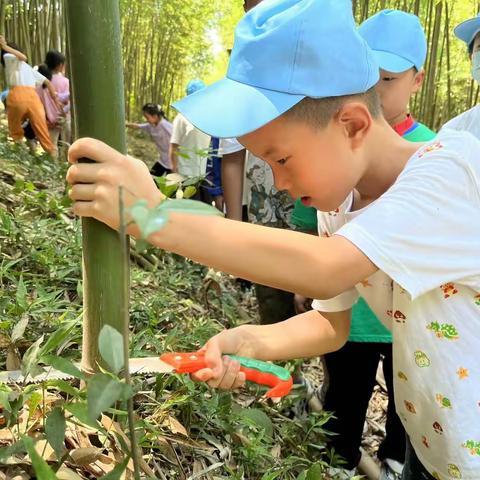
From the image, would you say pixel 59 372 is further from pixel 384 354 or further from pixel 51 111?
pixel 51 111

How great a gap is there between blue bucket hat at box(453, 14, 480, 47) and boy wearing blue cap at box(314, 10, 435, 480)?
50cm

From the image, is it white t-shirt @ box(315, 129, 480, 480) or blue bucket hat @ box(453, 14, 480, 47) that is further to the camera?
blue bucket hat @ box(453, 14, 480, 47)

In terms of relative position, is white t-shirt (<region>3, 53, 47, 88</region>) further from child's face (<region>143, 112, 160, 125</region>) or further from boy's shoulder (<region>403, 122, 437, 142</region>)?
boy's shoulder (<region>403, 122, 437, 142</region>)

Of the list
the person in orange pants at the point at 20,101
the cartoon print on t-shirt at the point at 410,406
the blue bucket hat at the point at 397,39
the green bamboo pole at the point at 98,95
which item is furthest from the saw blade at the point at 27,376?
the person in orange pants at the point at 20,101

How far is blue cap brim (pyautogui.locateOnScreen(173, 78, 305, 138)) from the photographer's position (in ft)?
2.68

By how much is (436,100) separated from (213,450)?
7.77m

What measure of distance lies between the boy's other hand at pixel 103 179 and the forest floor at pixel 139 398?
0.22 meters

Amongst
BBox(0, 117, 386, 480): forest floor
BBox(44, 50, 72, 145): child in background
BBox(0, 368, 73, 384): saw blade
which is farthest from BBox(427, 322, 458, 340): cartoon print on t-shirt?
BBox(44, 50, 72, 145): child in background

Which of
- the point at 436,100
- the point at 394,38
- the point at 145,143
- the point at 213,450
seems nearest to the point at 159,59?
the point at 145,143

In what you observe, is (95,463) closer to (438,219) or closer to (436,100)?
(438,219)

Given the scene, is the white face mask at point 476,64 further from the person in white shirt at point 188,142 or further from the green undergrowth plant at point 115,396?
the person in white shirt at point 188,142

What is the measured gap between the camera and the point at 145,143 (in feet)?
30.6

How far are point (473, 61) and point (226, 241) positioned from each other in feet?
6.00

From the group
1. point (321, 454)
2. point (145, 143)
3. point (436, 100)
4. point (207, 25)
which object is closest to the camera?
point (321, 454)
